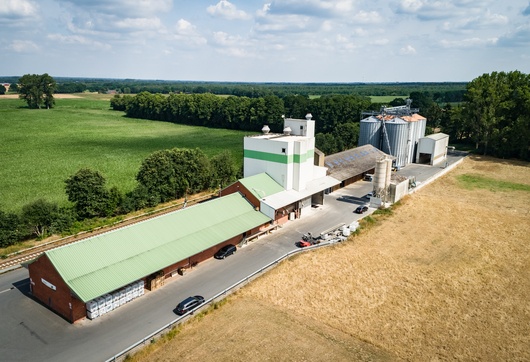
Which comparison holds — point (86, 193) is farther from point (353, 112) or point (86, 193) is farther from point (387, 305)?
point (353, 112)

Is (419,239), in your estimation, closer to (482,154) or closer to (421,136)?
(421,136)

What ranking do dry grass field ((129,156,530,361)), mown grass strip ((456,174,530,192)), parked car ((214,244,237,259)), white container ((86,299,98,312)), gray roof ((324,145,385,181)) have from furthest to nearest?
mown grass strip ((456,174,530,192)) → gray roof ((324,145,385,181)) → parked car ((214,244,237,259)) → white container ((86,299,98,312)) → dry grass field ((129,156,530,361))

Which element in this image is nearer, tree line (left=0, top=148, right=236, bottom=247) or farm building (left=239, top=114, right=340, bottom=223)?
tree line (left=0, top=148, right=236, bottom=247)

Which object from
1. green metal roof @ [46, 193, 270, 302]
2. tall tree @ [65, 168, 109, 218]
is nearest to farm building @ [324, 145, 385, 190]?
green metal roof @ [46, 193, 270, 302]

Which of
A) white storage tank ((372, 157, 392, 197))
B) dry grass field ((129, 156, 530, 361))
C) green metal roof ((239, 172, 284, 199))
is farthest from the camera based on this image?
white storage tank ((372, 157, 392, 197))

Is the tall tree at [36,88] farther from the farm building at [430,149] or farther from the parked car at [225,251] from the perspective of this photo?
the parked car at [225,251]

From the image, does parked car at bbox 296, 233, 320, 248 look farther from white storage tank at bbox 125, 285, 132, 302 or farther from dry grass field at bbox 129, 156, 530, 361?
white storage tank at bbox 125, 285, 132, 302

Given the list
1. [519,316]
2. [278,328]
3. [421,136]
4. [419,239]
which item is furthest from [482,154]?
[278,328]

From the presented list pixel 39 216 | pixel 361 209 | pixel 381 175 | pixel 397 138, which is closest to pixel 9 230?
pixel 39 216
